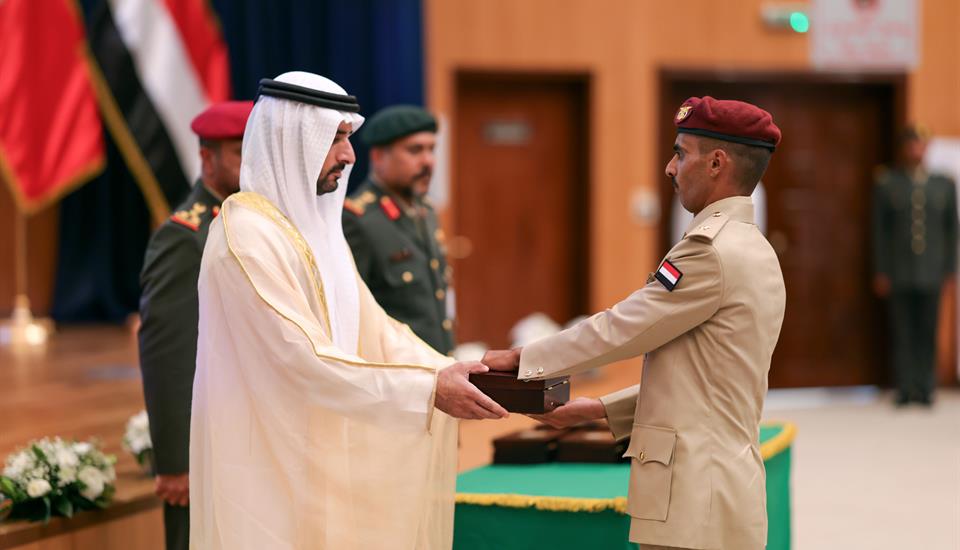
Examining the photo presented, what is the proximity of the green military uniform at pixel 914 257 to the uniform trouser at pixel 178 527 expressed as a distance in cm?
604

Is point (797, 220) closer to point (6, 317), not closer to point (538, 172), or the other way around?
point (538, 172)

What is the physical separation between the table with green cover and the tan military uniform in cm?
71

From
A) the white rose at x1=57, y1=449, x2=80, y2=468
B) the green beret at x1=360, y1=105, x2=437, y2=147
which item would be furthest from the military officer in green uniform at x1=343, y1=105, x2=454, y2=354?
the white rose at x1=57, y1=449, x2=80, y2=468

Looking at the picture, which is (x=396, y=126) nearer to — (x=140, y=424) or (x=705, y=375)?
(x=140, y=424)

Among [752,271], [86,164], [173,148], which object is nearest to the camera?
[752,271]

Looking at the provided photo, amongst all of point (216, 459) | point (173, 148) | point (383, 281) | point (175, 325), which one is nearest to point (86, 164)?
point (173, 148)

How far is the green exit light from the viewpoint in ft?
27.1

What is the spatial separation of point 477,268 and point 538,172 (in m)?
0.80

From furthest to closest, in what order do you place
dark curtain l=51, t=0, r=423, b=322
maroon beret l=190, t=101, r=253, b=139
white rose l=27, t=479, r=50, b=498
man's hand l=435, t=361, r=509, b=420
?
dark curtain l=51, t=0, r=423, b=322
white rose l=27, t=479, r=50, b=498
maroon beret l=190, t=101, r=253, b=139
man's hand l=435, t=361, r=509, b=420

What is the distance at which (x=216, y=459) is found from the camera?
2.42 meters

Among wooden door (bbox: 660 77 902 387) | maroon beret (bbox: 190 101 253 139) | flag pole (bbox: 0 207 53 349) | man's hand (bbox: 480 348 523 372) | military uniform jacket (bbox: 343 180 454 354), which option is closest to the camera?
man's hand (bbox: 480 348 523 372)

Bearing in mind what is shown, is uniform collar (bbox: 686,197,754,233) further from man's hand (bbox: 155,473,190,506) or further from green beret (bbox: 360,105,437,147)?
green beret (bbox: 360,105,437,147)

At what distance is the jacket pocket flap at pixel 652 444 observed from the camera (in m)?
2.34

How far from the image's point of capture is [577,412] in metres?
2.65
